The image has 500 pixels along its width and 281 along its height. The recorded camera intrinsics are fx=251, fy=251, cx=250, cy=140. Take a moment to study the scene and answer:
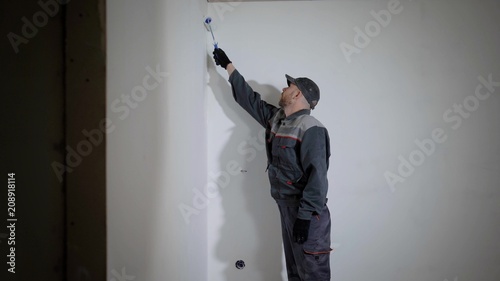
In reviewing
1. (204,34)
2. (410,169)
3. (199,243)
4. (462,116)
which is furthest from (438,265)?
(204,34)

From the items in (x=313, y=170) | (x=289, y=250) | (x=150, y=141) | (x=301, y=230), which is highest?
(x=150, y=141)

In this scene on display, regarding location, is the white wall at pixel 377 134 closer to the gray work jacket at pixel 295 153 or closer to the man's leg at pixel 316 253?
the gray work jacket at pixel 295 153

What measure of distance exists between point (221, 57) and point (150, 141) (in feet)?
2.86

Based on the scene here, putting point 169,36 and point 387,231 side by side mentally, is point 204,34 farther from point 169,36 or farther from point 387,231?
point 387,231

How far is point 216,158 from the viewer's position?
1.66m

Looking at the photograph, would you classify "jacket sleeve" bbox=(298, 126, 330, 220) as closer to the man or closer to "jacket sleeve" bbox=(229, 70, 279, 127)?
the man

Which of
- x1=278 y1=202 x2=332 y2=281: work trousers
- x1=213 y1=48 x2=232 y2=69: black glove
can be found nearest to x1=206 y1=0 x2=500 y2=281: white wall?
x1=213 y1=48 x2=232 y2=69: black glove

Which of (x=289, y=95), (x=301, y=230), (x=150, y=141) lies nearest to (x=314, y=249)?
(x=301, y=230)

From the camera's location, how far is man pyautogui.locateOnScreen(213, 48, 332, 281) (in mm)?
1266

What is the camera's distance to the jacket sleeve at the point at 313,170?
1250 millimetres

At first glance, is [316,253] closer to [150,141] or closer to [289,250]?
[289,250]

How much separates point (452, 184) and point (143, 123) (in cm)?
192

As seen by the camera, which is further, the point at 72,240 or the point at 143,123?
the point at 143,123

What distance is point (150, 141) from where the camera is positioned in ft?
2.65
